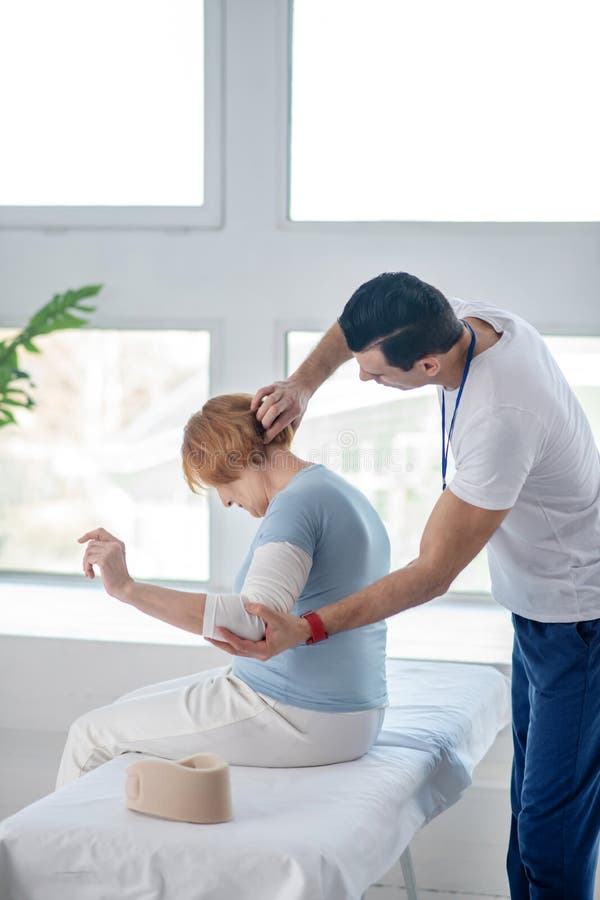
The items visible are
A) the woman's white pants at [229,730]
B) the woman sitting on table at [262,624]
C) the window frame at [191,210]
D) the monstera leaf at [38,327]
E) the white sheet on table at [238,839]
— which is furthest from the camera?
the window frame at [191,210]

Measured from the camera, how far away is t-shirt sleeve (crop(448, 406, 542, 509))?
1576mm

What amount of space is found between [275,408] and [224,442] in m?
0.11

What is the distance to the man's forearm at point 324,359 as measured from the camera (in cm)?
209

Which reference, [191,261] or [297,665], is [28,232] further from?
[297,665]

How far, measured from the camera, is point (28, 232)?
304cm

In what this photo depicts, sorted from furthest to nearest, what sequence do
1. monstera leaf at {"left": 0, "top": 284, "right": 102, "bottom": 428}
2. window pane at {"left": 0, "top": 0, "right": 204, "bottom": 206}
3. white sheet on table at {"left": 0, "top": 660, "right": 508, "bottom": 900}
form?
1. window pane at {"left": 0, "top": 0, "right": 204, "bottom": 206}
2. monstera leaf at {"left": 0, "top": 284, "right": 102, "bottom": 428}
3. white sheet on table at {"left": 0, "top": 660, "right": 508, "bottom": 900}

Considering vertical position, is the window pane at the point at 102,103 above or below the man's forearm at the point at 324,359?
above

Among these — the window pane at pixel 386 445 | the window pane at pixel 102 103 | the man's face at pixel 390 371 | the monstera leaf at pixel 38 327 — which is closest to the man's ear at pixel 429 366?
the man's face at pixel 390 371

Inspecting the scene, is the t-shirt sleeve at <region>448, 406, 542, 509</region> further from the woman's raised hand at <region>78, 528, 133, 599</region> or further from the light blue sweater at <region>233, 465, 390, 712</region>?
the woman's raised hand at <region>78, 528, 133, 599</region>

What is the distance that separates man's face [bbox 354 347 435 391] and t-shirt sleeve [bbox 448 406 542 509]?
0.39 ft

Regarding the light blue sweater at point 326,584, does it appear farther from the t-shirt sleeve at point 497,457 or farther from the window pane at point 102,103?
the window pane at point 102,103

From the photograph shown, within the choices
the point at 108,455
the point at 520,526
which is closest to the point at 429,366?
the point at 520,526

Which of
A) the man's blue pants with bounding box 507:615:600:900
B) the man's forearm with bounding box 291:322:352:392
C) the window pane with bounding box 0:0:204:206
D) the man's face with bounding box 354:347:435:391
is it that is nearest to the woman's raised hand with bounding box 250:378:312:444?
the man's forearm with bounding box 291:322:352:392

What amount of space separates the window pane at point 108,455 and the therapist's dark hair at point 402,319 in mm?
1454
